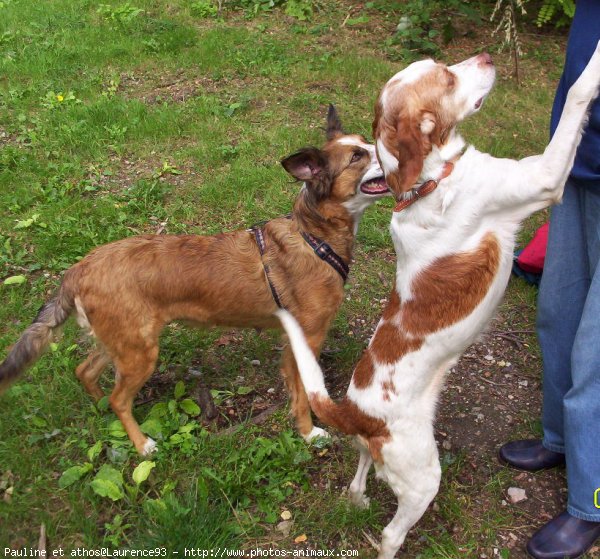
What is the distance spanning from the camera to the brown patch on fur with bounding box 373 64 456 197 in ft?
8.48

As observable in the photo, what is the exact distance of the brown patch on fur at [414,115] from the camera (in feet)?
8.48

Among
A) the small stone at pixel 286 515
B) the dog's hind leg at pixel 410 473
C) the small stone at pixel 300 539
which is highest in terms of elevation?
the dog's hind leg at pixel 410 473

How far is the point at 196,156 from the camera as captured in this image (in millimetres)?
6020

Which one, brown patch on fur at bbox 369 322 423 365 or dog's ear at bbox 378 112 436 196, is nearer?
dog's ear at bbox 378 112 436 196

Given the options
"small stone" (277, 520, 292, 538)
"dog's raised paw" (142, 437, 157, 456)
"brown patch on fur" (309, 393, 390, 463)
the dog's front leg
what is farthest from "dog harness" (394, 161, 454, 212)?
"dog's raised paw" (142, 437, 157, 456)

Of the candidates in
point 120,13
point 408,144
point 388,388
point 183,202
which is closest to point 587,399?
point 388,388

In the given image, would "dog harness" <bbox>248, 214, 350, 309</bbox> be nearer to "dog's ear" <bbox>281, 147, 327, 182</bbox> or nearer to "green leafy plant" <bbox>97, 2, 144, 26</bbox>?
"dog's ear" <bbox>281, 147, 327, 182</bbox>

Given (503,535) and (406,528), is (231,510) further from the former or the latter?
(503,535)

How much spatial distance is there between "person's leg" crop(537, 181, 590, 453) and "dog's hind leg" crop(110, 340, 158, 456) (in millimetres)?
2194

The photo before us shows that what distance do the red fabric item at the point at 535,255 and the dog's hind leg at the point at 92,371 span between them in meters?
3.16

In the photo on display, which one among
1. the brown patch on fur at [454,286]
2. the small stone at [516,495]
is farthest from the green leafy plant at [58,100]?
the small stone at [516,495]

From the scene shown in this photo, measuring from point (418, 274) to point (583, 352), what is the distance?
85cm

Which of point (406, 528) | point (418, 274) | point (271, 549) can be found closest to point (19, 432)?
point (271, 549)

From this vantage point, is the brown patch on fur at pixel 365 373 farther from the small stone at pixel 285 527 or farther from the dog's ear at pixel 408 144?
the small stone at pixel 285 527
